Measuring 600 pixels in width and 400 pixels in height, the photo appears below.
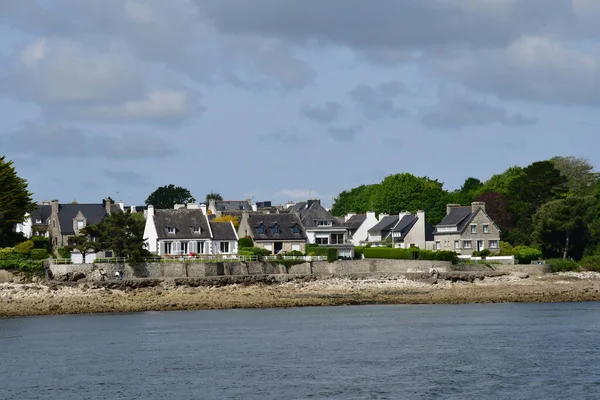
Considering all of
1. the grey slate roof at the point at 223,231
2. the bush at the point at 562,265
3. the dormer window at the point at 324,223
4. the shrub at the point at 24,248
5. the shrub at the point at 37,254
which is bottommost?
the bush at the point at 562,265

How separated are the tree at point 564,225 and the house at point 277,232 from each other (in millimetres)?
20369

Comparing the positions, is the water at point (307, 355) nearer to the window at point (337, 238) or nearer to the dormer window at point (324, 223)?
the window at point (337, 238)

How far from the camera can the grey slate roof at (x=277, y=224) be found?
8588 cm

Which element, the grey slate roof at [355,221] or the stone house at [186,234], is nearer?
the stone house at [186,234]

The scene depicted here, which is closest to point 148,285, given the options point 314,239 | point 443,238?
point 314,239

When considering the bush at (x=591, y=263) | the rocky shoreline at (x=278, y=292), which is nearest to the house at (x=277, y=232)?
the rocky shoreline at (x=278, y=292)

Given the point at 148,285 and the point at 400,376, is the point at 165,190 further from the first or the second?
the point at 400,376

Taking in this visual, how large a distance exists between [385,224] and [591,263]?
25.6 m

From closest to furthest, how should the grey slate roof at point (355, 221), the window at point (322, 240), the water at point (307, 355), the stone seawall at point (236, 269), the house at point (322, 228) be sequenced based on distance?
1. the water at point (307, 355)
2. the stone seawall at point (236, 269)
3. the house at point (322, 228)
4. the window at point (322, 240)
5. the grey slate roof at point (355, 221)

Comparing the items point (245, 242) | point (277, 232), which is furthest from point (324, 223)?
point (245, 242)

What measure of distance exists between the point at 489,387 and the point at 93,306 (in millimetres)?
34442

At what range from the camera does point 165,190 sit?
445 ft

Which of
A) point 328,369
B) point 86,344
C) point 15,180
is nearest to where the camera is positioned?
point 328,369

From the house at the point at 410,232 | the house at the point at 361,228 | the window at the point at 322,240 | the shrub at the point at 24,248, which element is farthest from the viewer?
the house at the point at 361,228
